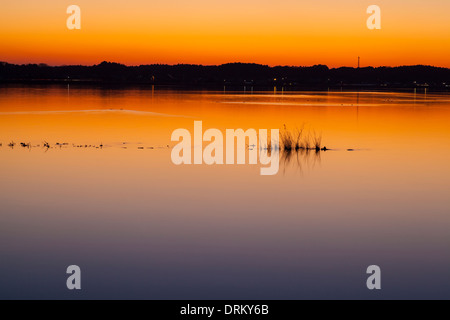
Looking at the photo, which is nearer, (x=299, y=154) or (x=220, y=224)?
(x=220, y=224)

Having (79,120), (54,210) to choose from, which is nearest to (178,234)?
(54,210)

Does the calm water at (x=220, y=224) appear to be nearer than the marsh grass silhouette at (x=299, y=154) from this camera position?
Yes

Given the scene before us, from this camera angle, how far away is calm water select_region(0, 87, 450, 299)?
28.6ft

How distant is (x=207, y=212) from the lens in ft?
42.4

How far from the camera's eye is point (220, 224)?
39.2ft

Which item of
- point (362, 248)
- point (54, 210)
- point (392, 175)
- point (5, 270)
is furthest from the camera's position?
point (392, 175)

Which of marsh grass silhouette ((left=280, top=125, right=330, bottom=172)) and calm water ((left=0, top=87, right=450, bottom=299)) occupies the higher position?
marsh grass silhouette ((left=280, top=125, right=330, bottom=172))

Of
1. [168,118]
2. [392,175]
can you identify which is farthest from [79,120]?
[392,175]

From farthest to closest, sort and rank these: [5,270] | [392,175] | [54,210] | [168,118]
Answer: [168,118] → [392,175] → [54,210] → [5,270]

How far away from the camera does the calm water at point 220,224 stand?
8.72 meters

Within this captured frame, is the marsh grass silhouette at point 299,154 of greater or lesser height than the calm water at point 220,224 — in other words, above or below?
above
